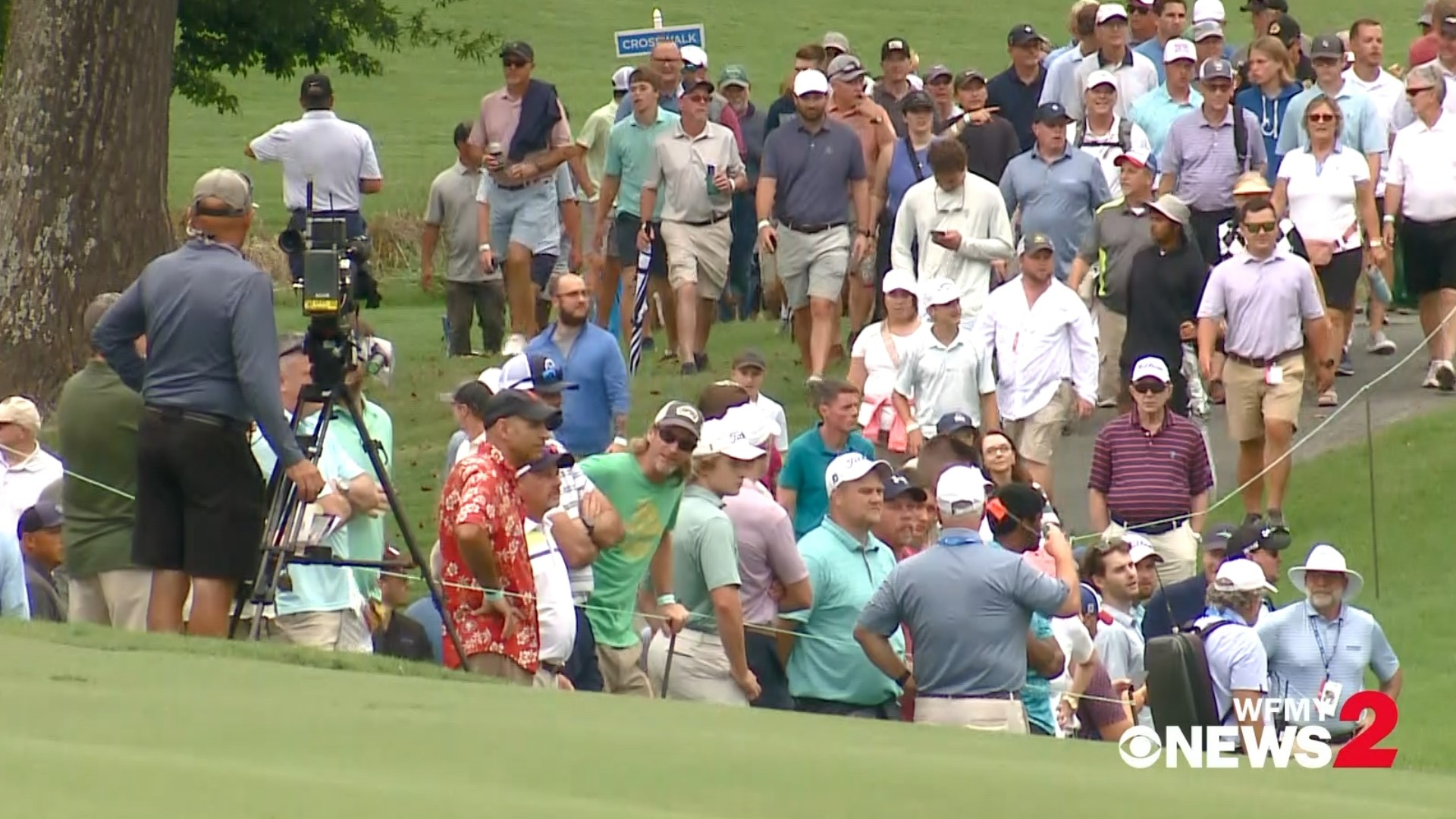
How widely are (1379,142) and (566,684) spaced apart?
935cm

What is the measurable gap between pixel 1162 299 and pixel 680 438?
18.4 feet

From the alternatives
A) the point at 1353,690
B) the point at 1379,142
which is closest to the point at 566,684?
the point at 1353,690

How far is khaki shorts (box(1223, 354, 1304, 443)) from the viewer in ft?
50.6

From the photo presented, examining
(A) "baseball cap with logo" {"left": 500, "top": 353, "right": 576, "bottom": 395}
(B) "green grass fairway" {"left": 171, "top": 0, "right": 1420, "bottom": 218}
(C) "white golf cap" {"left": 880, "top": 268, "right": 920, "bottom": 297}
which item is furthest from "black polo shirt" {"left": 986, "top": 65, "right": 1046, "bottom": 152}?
(B) "green grass fairway" {"left": 171, "top": 0, "right": 1420, "bottom": 218}

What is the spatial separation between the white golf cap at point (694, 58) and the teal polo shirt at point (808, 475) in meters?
6.64

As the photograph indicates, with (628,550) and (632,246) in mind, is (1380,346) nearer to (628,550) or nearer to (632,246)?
(632,246)

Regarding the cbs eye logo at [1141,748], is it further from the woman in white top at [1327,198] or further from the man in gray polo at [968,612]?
the woman in white top at [1327,198]

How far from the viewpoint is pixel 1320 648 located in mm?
Answer: 12367

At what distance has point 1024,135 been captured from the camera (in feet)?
62.8

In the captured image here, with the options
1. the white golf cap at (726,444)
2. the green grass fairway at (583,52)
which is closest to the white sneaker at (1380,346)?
the white golf cap at (726,444)

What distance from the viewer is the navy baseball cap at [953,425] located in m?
13.2

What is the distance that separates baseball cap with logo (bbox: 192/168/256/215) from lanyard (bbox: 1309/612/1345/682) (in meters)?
5.15

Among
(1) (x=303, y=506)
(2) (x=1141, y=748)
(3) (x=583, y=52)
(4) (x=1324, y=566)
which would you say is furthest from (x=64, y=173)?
(3) (x=583, y=52)

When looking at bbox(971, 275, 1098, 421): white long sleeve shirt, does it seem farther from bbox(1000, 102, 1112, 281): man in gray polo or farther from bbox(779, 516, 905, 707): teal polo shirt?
bbox(779, 516, 905, 707): teal polo shirt
